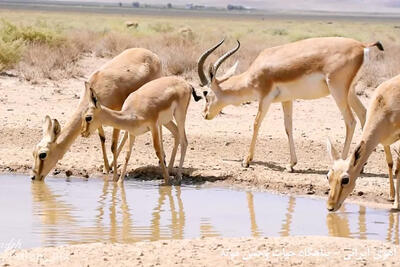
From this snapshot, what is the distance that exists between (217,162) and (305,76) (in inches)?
73.8

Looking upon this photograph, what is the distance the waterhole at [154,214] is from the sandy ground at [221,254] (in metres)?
1.12

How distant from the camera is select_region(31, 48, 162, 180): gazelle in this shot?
13.7 metres

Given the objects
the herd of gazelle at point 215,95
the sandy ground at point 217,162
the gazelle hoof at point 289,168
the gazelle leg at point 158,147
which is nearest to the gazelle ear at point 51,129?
the herd of gazelle at point 215,95

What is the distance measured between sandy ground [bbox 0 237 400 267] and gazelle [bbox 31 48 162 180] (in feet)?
15.5

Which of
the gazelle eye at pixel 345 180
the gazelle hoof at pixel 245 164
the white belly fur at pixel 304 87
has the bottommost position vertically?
the gazelle hoof at pixel 245 164

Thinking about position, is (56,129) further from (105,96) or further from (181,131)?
(181,131)

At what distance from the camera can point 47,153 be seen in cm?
1359

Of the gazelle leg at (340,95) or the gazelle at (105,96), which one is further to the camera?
the gazelle leg at (340,95)

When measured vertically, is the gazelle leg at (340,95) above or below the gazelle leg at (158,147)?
above

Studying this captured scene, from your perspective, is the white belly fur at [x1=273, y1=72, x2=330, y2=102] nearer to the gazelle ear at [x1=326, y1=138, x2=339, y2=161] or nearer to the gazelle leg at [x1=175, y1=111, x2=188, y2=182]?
the gazelle leg at [x1=175, y1=111, x2=188, y2=182]

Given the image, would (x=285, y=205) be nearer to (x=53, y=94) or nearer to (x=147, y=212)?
(x=147, y=212)

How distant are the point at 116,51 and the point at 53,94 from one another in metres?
6.71

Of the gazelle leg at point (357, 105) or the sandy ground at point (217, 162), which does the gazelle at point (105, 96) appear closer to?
the sandy ground at point (217, 162)

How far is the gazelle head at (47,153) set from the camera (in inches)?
535
